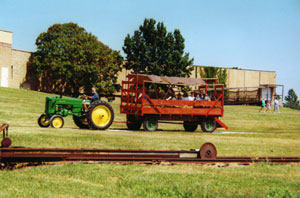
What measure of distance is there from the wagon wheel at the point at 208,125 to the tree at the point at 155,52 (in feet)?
112

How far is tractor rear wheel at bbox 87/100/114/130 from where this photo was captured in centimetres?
1532

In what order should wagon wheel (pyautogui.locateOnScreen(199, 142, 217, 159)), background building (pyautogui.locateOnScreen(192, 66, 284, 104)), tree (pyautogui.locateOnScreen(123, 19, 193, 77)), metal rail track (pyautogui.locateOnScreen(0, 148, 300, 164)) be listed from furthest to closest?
1. background building (pyautogui.locateOnScreen(192, 66, 284, 104))
2. tree (pyautogui.locateOnScreen(123, 19, 193, 77))
3. wagon wheel (pyautogui.locateOnScreen(199, 142, 217, 159))
4. metal rail track (pyautogui.locateOnScreen(0, 148, 300, 164))

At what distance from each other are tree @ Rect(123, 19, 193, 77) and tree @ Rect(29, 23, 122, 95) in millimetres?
2890

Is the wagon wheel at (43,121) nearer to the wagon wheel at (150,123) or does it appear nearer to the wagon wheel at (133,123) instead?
the wagon wheel at (133,123)

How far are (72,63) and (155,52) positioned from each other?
39.3 feet

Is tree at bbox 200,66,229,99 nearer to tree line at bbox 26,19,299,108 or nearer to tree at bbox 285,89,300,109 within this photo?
tree line at bbox 26,19,299,108

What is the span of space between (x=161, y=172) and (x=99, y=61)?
4649cm

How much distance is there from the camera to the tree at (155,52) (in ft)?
176

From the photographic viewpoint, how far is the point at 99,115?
15.5 m

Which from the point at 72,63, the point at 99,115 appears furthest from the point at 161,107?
the point at 72,63

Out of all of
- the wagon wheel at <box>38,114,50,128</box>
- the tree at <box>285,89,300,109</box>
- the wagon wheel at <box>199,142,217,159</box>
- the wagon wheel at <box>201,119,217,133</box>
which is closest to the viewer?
the wagon wheel at <box>199,142,217,159</box>

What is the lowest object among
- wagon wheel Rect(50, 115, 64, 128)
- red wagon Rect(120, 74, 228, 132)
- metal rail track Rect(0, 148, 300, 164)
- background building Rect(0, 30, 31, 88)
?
metal rail track Rect(0, 148, 300, 164)

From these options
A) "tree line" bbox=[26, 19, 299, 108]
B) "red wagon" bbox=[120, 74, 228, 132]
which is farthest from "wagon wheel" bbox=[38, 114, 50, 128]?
"tree line" bbox=[26, 19, 299, 108]

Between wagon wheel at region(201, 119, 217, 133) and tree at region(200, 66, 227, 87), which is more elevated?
tree at region(200, 66, 227, 87)
